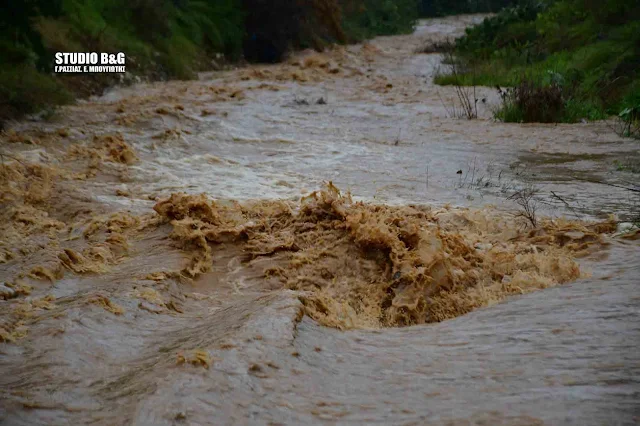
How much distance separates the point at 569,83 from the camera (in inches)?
431

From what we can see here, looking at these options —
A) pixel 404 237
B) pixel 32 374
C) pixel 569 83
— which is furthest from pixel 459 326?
pixel 569 83

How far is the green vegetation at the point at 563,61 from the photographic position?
32.7ft

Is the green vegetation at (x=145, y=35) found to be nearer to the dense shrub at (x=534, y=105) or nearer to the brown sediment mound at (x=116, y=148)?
the brown sediment mound at (x=116, y=148)

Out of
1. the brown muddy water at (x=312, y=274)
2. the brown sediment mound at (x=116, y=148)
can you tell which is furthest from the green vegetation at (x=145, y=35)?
the brown sediment mound at (x=116, y=148)

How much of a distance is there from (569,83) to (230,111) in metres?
5.15

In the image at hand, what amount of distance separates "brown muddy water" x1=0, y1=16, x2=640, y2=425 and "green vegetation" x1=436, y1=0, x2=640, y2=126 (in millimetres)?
486

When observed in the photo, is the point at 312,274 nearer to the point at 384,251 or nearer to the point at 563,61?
the point at 384,251

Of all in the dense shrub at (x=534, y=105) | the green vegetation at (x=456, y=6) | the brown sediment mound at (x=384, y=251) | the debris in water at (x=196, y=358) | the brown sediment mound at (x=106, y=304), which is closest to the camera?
the debris in water at (x=196, y=358)

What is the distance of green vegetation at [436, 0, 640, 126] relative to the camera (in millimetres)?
9953

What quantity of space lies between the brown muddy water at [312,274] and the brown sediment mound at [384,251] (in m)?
0.02

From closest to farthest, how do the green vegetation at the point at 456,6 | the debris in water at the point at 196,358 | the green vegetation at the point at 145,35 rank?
the debris in water at the point at 196,358 → the green vegetation at the point at 145,35 → the green vegetation at the point at 456,6

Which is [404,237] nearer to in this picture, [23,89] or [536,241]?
[536,241]

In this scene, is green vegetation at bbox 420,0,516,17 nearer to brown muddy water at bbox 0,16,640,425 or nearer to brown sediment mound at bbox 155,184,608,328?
brown muddy water at bbox 0,16,640,425

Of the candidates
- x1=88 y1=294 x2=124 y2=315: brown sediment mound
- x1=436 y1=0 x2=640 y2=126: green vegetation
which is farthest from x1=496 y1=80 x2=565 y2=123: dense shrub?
x1=88 y1=294 x2=124 y2=315: brown sediment mound
